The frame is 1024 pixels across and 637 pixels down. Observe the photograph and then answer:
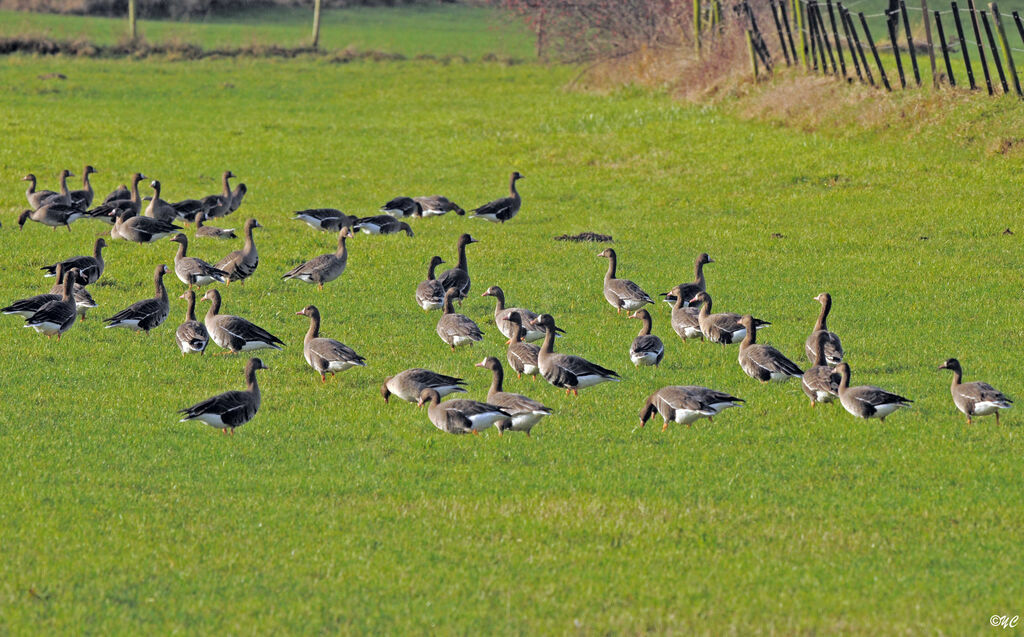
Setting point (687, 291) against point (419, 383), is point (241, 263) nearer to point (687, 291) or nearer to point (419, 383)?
point (687, 291)

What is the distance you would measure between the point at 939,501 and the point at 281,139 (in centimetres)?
3602

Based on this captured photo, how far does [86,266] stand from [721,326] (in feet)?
36.0

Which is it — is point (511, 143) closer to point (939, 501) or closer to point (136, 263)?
point (136, 263)

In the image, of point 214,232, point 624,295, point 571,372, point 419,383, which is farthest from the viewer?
point 214,232

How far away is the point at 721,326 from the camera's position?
17.0 m

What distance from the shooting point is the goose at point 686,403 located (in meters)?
12.8

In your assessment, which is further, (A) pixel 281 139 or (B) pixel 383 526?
(A) pixel 281 139

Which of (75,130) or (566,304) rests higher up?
(566,304)

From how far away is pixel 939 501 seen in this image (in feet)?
35.9

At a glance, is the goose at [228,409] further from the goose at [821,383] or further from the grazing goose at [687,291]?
the grazing goose at [687,291]

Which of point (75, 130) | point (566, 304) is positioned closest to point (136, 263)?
point (566, 304)

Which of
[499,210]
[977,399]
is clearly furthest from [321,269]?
[977,399]

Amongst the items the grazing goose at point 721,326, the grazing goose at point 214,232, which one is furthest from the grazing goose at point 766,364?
the grazing goose at point 214,232

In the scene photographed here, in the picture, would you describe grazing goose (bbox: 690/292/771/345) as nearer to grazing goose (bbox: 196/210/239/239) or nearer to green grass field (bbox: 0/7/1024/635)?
green grass field (bbox: 0/7/1024/635)
